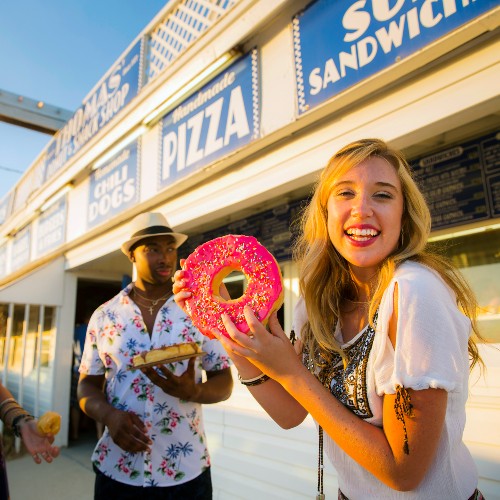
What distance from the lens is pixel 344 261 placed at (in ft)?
4.82

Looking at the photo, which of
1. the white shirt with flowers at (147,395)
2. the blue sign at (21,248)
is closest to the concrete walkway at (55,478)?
the white shirt with flowers at (147,395)

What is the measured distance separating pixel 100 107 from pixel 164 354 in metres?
4.92

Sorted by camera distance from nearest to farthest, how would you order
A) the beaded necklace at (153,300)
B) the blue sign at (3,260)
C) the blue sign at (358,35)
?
the blue sign at (358,35)
the beaded necklace at (153,300)
the blue sign at (3,260)

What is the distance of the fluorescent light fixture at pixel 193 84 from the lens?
365 centimetres

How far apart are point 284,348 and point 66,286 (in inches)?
260

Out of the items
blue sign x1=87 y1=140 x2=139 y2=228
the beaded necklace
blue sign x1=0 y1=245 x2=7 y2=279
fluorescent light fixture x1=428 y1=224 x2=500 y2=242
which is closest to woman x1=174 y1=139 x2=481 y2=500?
the beaded necklace

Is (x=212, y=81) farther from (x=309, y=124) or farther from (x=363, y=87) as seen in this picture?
(x=363, y=87)

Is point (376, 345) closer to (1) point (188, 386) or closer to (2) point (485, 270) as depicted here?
(1) point (188, 386)

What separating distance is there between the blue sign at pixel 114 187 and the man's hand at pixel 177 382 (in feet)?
10.9

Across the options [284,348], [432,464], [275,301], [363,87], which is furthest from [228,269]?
[363,87]

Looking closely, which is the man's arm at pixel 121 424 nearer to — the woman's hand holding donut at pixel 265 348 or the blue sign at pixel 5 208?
the woman's hand holding donut at pixel 265 348

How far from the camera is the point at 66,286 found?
6.85 m

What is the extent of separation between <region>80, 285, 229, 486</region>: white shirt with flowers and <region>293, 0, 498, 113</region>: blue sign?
1922 mm

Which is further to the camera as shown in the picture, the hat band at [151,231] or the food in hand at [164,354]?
the hat band at [151,231]
